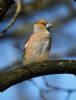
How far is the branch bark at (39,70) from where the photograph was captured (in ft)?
9.00

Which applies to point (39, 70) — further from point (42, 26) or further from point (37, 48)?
point (42, 26)

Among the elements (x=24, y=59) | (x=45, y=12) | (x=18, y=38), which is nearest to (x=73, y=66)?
(x=24, y=59)

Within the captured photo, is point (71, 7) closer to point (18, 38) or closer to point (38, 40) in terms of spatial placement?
point (18, 38)

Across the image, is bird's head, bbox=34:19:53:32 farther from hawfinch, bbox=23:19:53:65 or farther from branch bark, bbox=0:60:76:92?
branch bark, bbox=0:60:76:92

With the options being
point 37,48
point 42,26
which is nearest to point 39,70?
point 37,48

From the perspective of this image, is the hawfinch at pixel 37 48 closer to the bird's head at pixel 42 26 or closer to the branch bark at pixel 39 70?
the bird's head at pixel 42 26

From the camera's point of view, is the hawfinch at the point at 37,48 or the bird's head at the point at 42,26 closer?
the hawfinch at the point at 37,48

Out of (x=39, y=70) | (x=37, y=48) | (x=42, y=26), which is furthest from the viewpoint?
(x=42, y=26)

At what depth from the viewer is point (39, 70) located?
2.79m

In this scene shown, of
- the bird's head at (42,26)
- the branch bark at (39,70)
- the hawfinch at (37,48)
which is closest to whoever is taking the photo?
the branch bark at (39,70)

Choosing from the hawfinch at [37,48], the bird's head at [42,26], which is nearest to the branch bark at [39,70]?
the hawfinch at [37,48]

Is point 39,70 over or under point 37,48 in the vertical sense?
over

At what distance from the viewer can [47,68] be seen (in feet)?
9.14

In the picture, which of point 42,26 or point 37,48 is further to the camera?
point 42,26
